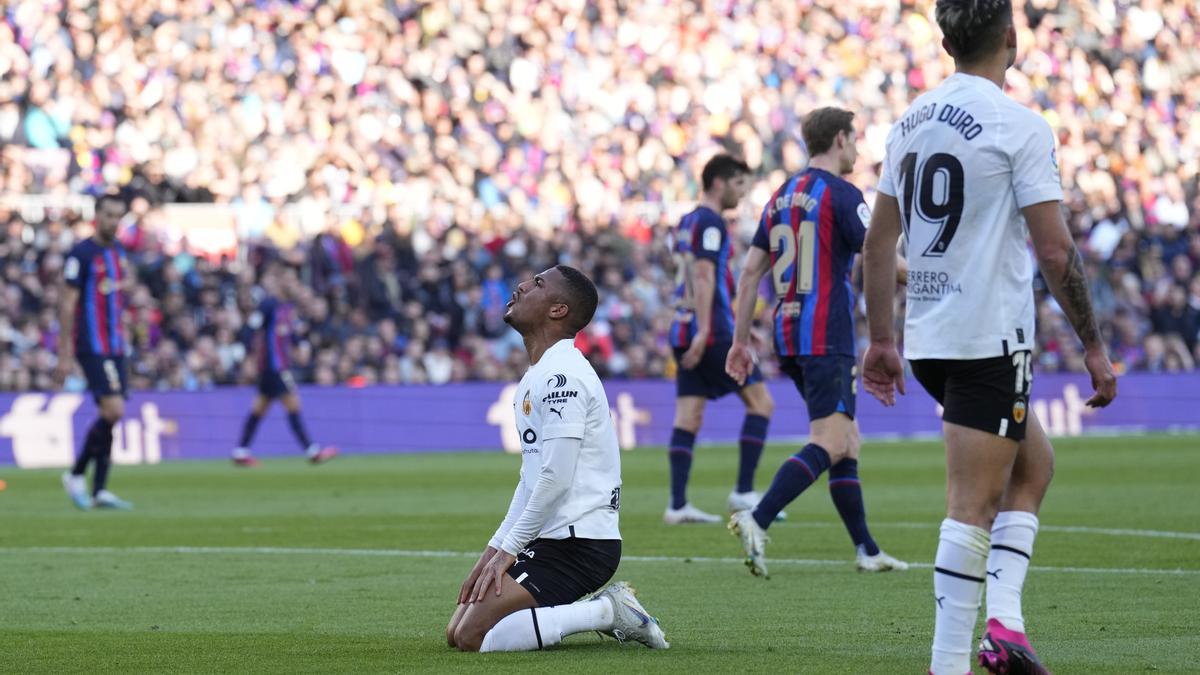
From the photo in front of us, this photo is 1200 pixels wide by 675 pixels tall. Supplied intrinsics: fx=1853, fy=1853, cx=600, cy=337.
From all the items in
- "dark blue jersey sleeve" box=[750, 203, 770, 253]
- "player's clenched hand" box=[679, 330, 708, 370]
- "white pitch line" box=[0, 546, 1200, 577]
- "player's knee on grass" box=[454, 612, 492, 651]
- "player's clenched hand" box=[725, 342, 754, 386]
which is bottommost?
"white pitch line" box=[0, 546, 1200, 577]

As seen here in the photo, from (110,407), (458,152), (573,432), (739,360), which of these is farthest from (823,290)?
(458,152)

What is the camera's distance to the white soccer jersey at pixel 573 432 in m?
6.40

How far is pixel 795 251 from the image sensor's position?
9.73m

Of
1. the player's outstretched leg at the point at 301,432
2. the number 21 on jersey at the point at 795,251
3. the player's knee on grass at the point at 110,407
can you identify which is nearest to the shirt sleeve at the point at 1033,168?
the number 21 on jersey at the point at 795,251

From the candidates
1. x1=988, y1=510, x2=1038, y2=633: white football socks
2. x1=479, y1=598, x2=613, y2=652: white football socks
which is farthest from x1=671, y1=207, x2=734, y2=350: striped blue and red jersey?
x1=988, y1=510, x2=1038, y2=633: white football socks

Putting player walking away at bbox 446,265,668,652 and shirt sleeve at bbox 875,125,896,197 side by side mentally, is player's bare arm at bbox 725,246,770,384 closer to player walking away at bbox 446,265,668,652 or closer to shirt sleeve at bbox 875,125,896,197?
player walking away at bbox 446,265,668,652

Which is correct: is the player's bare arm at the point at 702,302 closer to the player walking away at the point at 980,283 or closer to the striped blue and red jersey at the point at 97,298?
the striped blue and red jersey at the point at 97,298

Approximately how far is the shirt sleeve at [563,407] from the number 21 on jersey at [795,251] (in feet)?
11.5

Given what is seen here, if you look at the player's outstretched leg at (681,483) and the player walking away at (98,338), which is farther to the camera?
the player walking away at (98,338)

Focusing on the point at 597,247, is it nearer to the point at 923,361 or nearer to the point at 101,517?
the point at 101,517

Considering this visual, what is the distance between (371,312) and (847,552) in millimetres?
17251

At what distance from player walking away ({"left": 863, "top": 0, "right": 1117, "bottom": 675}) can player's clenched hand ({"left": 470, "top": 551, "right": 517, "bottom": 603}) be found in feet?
5.33

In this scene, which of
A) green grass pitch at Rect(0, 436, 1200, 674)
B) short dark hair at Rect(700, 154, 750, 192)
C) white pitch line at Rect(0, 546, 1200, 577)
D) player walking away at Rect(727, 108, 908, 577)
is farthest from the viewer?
short dark hair at Rect(700, 154, 750, 192)

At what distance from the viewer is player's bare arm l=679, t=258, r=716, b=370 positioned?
41.7 feet
